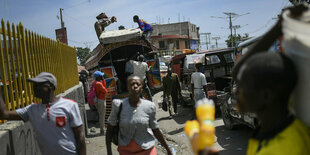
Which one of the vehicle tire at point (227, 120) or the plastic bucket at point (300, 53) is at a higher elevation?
the plastic bucket at point (300, 53)

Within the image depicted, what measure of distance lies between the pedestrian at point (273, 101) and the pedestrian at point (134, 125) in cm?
197

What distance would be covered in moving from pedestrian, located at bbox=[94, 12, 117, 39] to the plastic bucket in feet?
36.2

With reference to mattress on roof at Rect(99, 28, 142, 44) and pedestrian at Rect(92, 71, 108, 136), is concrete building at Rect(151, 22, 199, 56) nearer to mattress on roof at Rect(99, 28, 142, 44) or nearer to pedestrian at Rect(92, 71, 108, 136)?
mattress on roof at Rect(99, 28, 142, 44)

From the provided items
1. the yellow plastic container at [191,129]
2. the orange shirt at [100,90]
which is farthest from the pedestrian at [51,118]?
the orange shirt at [100,90]

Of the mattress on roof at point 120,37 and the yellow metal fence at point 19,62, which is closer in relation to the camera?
the yellow metal fence at point 19,62

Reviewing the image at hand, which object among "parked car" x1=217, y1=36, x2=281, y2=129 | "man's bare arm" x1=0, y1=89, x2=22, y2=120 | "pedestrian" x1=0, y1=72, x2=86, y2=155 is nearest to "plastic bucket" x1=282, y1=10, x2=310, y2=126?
"pedestrian" x1=0, y1=72, x2=86, y2=155

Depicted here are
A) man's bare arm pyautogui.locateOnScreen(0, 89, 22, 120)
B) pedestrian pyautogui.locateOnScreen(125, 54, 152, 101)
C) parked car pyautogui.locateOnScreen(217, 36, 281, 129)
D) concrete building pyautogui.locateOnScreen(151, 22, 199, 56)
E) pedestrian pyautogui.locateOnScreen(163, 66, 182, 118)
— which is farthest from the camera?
concrete building pyautogui.locateOnScreen(151, 22, 199, 56)

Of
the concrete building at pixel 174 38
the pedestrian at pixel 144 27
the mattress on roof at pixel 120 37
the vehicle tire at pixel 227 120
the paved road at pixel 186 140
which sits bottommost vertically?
the paved road at pixel 186 140

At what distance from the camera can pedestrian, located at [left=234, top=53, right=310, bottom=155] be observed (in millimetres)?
1129

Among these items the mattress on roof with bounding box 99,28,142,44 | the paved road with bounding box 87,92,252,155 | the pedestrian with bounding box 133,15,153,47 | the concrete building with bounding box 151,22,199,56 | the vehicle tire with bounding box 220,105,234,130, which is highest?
the concrete building with bounding box 151,22,199,56

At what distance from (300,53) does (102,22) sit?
1151 cm

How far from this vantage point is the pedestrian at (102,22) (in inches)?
459

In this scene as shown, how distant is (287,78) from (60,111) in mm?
2227

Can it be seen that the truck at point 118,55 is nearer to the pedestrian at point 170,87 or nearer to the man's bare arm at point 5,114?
the pedestrian at point 170,87
